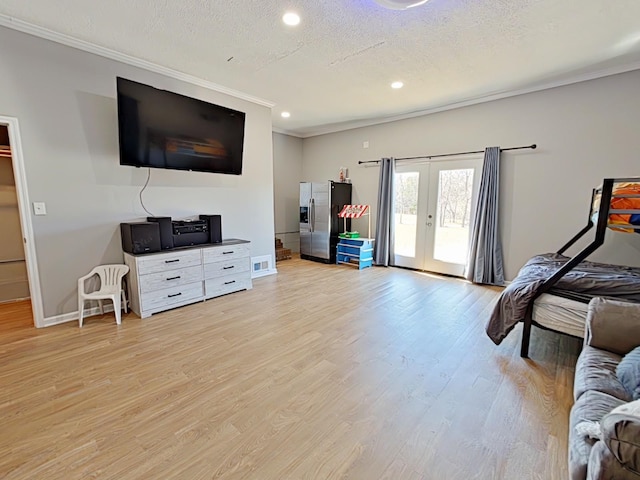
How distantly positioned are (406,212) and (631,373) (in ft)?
14.3

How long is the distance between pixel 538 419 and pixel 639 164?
359 centimetres

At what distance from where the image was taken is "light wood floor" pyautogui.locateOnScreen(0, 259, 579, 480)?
1.52 meters

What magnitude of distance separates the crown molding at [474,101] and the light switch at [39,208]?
492 cm

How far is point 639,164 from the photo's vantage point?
3.53 metres

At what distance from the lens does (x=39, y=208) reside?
2.96 metres

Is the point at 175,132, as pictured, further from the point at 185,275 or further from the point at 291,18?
the point at 291,18

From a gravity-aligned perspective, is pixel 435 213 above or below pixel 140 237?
above

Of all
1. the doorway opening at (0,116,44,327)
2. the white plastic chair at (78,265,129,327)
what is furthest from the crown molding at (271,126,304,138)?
the white plastic chair at (78,265,129,327)

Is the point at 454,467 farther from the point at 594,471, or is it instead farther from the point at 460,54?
the point at 460,54

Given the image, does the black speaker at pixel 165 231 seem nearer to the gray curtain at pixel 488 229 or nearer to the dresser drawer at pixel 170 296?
the dresser drawer at pixel 170 296

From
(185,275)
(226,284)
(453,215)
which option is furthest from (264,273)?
(453,215)

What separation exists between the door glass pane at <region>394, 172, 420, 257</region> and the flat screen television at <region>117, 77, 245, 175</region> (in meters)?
3.05

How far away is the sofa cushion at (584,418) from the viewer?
1119 mm

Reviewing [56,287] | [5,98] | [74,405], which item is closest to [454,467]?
[74,405]
